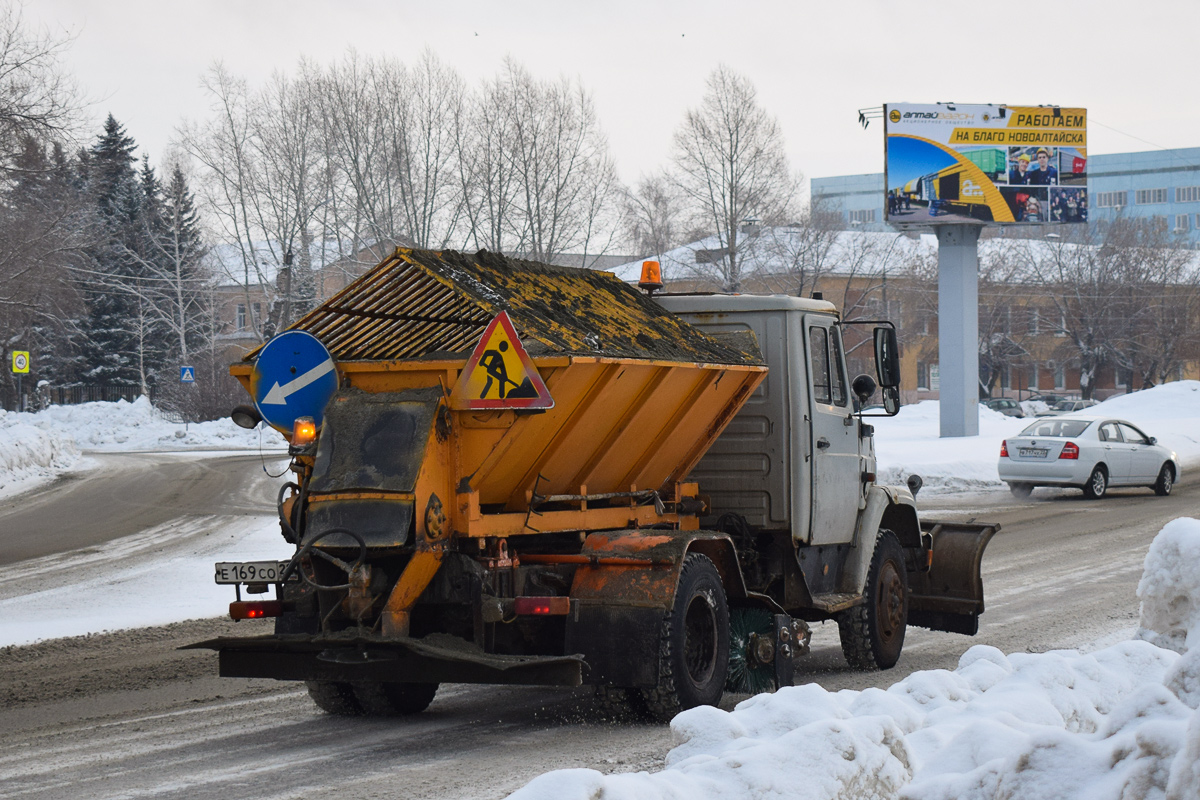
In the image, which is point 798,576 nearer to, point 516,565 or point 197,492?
point 516,565

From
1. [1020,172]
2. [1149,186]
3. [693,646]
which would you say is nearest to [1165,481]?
[1020,172]

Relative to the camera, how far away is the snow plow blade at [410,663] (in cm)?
624

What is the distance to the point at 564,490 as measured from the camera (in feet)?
23.6

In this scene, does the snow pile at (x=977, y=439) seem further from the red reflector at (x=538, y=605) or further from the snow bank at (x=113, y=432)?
the snow bank at (x=113, y=432)

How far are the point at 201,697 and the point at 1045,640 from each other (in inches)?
234

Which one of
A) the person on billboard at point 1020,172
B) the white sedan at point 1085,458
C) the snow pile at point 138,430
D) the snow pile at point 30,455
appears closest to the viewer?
the white sedan at point 1085,458

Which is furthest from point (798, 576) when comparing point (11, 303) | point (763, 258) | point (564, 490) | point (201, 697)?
point (763, 258)

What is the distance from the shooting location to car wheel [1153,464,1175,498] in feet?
80.0

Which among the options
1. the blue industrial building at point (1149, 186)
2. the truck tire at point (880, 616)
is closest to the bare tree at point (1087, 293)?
the blue industrial building at point (1149, 186)

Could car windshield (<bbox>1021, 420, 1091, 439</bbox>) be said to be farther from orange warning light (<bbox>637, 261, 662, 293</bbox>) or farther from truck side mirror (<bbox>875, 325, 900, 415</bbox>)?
orange warning light (<bbox>637, 261, 662, 293</bbox>)

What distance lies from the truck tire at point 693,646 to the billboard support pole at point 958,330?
112ft

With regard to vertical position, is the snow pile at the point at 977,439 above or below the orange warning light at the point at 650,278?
below

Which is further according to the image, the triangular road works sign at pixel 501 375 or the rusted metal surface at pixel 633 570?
the rusted metal surface at pixel 633 570

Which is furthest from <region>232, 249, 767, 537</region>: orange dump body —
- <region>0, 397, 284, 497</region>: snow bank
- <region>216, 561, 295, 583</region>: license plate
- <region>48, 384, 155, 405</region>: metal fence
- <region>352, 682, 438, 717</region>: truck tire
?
<region>48, 384, 155, 405</region>: metal fence
